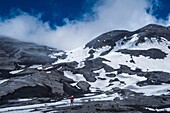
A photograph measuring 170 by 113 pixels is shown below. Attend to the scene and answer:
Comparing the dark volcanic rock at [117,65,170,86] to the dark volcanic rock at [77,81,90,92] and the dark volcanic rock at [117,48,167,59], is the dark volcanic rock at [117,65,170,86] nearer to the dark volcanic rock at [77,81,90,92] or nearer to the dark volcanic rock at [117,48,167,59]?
the dark volcanic rock at [77,81,90,92]

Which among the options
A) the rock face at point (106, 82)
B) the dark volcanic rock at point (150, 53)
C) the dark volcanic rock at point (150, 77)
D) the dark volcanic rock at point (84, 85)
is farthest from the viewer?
the dark volcanic rock at point (150, 53)

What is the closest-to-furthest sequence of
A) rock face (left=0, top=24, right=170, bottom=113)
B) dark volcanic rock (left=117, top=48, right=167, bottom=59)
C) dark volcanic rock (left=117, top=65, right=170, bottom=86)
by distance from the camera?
rock face (left=0, top=24, right=170, bottom=113) → dark volcanic rock (left=117, top=65, right=170, bottom=86) → dark volcanic rock (left=117, top=48, right=167, bottom=59)

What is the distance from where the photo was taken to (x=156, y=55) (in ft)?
598

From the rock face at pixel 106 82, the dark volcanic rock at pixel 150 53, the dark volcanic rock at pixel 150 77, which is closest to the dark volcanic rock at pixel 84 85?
the rock face at pixel 106 82

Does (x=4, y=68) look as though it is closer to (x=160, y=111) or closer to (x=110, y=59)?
(x=110, y=59)

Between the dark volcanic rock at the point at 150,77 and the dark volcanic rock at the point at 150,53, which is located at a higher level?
the dark volcanic rock at the point at 150,53

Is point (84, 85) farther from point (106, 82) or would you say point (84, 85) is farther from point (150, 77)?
point (150, 77)

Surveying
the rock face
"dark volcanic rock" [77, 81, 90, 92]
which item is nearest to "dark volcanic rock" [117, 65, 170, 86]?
the rock face

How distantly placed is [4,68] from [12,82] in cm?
5945

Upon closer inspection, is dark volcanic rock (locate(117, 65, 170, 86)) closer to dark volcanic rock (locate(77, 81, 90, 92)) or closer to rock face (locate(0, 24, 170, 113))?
rock face (locate(0, 24, 170, 113))

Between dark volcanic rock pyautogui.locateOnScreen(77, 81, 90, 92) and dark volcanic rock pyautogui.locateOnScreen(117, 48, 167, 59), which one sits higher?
dark volcanic rock pyautogui.locateOnScreen(117, 48, 167, 59)

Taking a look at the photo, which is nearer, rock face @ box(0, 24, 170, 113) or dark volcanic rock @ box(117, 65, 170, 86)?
rock face @ box(0, 24, 170, 113)

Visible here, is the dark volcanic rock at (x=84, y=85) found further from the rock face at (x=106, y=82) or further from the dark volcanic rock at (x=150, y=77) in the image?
the dark volcanic rock at (x=150, y=77)

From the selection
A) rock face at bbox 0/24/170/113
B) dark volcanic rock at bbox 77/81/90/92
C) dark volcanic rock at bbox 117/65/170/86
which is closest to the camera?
rock face at bbox 0/24/170/113
